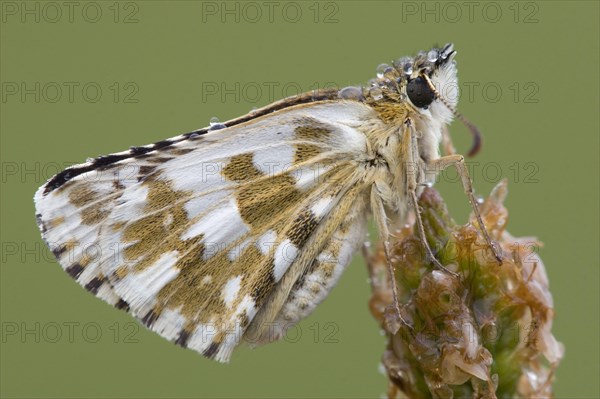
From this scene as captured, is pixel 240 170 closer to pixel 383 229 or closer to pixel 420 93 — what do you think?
pixel 383 229

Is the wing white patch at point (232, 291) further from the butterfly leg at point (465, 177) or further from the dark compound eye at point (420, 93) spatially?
the dark compound eye at point (420, 93)

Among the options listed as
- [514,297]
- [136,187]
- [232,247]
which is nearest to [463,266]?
[514,297]

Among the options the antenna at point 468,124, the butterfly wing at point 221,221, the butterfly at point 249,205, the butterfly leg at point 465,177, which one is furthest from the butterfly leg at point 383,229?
the antenna at point 468,124

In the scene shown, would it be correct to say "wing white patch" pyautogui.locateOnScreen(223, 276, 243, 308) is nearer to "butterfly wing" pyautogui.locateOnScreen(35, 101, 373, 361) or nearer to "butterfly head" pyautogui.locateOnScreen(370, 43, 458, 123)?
"butterfly wing" pyautogui.locateOnScreen(35, 101, 373, 361)

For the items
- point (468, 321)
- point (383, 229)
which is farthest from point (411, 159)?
point (468, 321)

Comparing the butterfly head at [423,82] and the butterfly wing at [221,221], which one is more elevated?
the butterfly head at [423,82]

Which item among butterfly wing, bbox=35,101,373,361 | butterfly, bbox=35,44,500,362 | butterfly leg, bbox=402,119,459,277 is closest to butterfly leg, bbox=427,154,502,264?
butterfly, bbox=35,44,500,362

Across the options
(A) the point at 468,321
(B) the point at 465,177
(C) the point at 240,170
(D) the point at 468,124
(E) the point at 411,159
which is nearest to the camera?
(A) the point at 468,321
